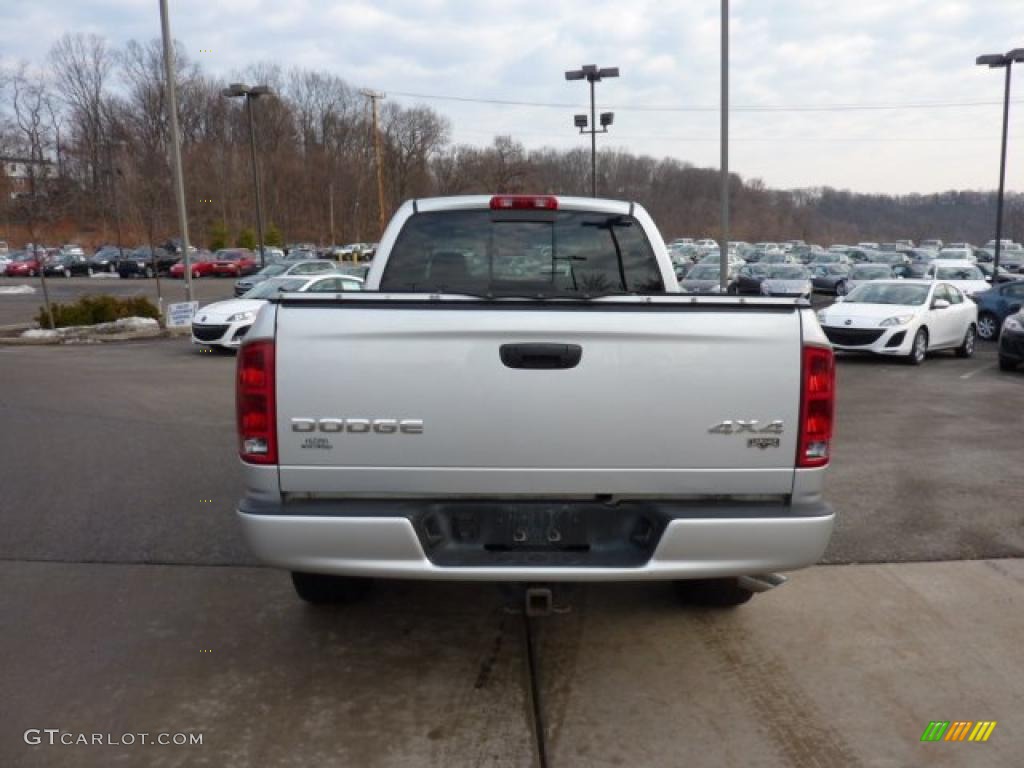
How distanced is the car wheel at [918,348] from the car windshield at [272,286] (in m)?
12.2

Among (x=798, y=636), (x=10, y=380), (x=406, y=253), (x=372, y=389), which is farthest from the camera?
(x=10, y=380)

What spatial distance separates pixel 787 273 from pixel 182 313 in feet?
69.4

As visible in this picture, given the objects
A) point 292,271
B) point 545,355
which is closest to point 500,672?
point 545,355

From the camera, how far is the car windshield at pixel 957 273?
29422 mm

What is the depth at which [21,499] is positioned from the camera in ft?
21.9

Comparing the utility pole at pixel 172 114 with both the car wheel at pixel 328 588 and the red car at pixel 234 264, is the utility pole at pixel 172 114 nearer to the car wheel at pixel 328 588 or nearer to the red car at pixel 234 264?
the car wheel at pixel 328 588

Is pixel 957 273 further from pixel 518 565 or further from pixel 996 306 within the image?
pixel 518 565

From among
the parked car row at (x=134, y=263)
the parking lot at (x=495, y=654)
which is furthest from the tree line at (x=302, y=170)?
the parking lot at (x=495, y=654)

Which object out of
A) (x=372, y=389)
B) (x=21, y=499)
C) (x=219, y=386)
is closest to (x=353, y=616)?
(x=372, y=389)

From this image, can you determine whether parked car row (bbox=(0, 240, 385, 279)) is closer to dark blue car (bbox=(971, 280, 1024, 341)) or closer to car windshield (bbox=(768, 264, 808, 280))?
car windshield (bbox=(768, 264, 808, 280))

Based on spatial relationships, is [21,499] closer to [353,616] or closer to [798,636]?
[353,616]

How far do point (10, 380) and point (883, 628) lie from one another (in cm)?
1351

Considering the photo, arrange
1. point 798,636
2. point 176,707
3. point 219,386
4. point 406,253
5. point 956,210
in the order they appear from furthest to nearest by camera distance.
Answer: point 956,210 → point 219,386 → point 406,253 → point 798,636 → point 176,707

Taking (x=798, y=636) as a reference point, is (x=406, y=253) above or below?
above
